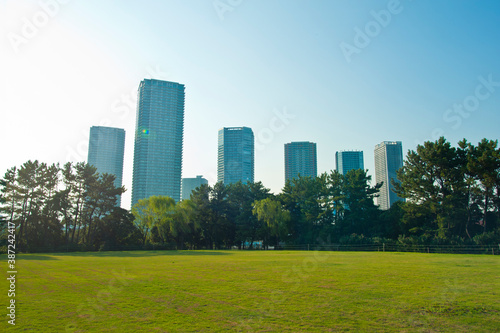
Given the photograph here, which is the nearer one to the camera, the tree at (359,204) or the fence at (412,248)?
the fence at (412,248)

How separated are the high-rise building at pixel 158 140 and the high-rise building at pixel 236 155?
28146 millimetres

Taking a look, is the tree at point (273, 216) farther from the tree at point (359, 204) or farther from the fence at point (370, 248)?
the tree at point (359, 204)

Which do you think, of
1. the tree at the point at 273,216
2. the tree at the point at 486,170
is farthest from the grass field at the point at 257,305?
the tree at the point at 273,216

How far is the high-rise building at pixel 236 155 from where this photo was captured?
15975 cm

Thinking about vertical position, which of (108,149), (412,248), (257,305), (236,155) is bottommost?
(412,248)

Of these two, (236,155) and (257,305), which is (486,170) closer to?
(257,305)

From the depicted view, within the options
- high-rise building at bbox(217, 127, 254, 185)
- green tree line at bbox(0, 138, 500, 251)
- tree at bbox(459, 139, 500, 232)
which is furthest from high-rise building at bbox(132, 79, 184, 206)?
tree at bbox(459, 139, 500, 232)

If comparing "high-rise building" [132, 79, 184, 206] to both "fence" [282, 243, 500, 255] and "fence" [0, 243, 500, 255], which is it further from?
"fence" [282, 243, 500, 255]

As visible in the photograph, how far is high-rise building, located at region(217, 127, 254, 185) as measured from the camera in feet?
524

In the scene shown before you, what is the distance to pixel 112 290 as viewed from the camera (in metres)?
12.5

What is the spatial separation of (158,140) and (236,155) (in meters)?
44.4

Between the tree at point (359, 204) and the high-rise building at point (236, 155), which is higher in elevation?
the high-rise building at point (236, 155)

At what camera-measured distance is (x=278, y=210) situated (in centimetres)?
6900

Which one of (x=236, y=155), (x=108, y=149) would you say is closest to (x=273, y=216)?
(x=236, y=155)
